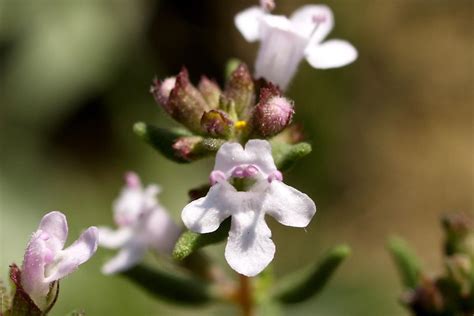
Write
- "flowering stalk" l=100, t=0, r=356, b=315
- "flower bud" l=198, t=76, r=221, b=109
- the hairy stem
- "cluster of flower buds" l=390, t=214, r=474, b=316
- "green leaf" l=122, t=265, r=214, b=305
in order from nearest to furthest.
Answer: "flowering stalk" l=100, t=0, r=356, b=315 → "flower bud" l=198, t=76, r=221, b=109 → "cluster of flower buds" l=390, t=214, r=474, b=316 → the hairy stem → "green leaf" l=122, t=265, r=214, b=305

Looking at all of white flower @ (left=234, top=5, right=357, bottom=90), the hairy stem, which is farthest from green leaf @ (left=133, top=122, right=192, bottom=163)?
the hairy stem

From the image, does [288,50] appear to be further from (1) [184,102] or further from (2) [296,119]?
(2) [296,119]

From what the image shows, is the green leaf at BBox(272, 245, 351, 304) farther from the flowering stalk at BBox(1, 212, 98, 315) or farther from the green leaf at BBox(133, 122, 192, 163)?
the flowering stalk at BBox(1, 212, 98, 315)

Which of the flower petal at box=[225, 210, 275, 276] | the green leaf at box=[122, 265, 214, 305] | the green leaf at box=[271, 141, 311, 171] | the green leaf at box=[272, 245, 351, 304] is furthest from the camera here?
the green leaf at box=[122, 265, 214, 305]

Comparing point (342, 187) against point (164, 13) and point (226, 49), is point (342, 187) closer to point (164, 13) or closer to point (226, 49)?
point (226, 49)

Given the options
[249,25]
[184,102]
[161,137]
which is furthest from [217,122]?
[249,25]

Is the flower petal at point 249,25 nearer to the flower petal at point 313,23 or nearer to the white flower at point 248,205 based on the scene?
the flower petal at point 313,23
